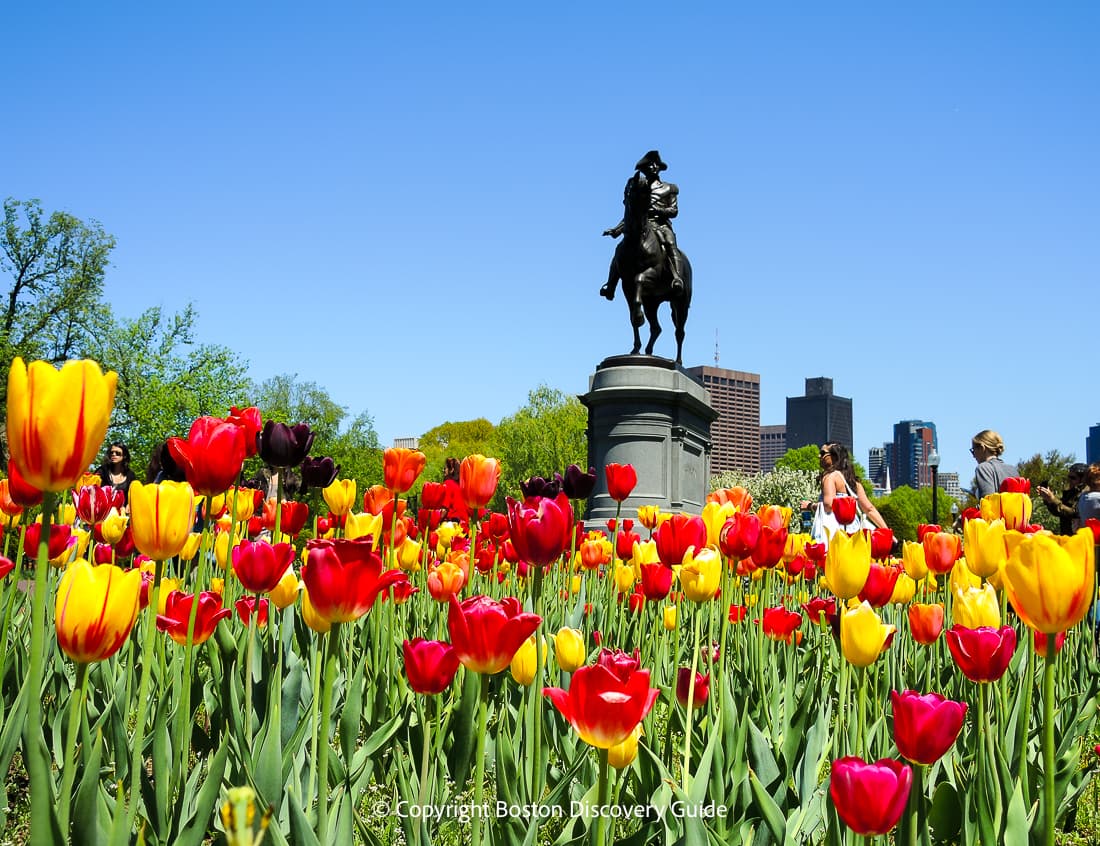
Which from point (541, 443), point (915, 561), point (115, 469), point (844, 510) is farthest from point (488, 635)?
point (541, 443)

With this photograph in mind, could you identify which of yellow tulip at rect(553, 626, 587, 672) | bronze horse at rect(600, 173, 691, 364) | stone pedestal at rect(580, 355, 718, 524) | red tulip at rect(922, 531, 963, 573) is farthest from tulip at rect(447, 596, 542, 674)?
bronze horse at rect(600, 173, 691, 364)

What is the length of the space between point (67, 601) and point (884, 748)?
2044 mm

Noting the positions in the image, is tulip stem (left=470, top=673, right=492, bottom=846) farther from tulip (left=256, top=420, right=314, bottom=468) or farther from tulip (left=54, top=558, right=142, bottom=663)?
tulip (left=256, top=420, right=314, bottom=468)

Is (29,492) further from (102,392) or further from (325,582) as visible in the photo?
(102,392)

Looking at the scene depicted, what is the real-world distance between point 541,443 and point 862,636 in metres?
45.2

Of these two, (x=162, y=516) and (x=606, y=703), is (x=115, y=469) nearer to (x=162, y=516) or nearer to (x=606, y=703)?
(x=162, y=516)

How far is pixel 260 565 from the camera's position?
6.88 ft

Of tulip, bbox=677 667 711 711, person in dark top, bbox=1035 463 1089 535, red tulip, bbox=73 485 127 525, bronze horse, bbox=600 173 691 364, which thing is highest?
bronze horse, bbox=600 173 691 364

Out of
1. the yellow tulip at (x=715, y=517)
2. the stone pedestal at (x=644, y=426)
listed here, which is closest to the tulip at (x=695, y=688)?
the yellow tulip at (x=715, y=517)

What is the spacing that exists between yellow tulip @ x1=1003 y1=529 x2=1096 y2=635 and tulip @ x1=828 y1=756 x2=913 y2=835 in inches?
13.9

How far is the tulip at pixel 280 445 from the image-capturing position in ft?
8.63

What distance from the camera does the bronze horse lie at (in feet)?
52.0

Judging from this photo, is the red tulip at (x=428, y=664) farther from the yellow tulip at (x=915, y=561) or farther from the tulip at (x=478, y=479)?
the yellow tulip at (x=915, y=561)

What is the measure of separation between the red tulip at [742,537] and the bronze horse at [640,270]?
1306 cm
